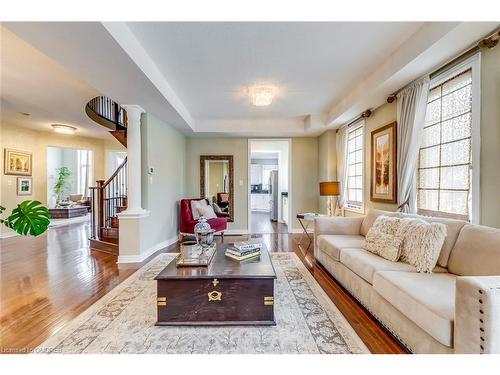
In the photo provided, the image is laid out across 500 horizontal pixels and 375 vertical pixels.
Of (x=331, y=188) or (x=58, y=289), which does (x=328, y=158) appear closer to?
(x=331, y=188)

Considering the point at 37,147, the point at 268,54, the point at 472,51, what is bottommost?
the point at 37,147

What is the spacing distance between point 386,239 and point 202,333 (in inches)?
74.7

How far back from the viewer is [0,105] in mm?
4496

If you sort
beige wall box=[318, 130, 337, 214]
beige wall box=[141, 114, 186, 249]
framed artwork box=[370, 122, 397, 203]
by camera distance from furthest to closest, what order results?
beige wall box=[318, 130, 337, 214] < beige wall box=[141, 114, 186, 249] < framed artwork box=[370, 122, 397, 203]

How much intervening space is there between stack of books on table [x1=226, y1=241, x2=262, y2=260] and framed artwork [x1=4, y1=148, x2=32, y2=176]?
657 cm

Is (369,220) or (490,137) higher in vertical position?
(490,137)

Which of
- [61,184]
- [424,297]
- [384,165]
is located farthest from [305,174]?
[61,184]

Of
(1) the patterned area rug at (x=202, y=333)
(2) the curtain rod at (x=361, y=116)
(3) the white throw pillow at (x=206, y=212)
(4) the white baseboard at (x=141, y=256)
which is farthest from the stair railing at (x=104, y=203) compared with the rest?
(2) the curtain rod at (x=361, y=116)

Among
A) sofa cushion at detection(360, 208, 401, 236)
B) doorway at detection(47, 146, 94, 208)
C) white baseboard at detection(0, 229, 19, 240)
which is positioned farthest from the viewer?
doorway at detection(47, 146, 94, 208)

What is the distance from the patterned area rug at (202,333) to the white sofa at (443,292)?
12.7 inches

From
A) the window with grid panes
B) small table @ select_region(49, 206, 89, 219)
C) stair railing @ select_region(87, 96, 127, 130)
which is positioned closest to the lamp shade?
the window with grid panes

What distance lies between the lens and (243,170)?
5.86 metres

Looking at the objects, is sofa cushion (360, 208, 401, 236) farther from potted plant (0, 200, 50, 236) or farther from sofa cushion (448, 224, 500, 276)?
potted plant (0, 200, 50, 236)

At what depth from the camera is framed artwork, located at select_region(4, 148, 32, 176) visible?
5668 mm
